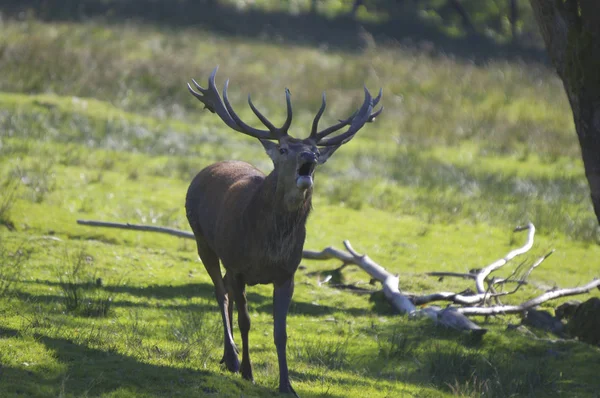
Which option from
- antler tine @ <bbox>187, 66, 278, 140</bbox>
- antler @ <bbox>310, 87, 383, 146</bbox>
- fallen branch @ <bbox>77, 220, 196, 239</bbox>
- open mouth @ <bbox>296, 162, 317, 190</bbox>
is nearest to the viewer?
open mouth @ <bbox>296, 162, 317, 190</bbox>

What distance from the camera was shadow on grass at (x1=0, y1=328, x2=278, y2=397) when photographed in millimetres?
6316

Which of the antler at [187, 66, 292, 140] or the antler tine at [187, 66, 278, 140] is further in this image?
the antler tine at [187, 66, 278, 140]

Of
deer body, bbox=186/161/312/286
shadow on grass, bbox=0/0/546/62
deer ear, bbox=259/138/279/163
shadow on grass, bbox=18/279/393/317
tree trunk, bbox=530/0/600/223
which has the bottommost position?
shadow on grass, bbox=18/279/393/317

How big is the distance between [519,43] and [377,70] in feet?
70.2

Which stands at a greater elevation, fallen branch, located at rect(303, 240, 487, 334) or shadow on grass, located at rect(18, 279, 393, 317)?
fallen branch, located at rect(303, 240, 487, 334)

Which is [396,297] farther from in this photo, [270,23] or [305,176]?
[270,23]

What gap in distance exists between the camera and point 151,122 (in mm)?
20781

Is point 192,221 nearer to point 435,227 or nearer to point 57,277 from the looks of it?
point 57,277

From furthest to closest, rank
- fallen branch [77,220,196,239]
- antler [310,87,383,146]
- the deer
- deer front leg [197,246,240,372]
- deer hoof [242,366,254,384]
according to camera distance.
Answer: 1. fallen branch [77,220,196,239]
2. deer front leg [197,246,240,372]
3. deer hoof [242,366,254,384]
4. antler [310,87,383,146]
5. the deer

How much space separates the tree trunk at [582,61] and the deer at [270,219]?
6.17ft

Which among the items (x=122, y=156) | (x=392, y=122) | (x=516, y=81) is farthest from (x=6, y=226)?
(x=516, y=81)

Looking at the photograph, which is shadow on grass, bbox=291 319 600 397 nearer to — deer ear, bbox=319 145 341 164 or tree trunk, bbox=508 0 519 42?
deer ear, bbox=319 145 341 164

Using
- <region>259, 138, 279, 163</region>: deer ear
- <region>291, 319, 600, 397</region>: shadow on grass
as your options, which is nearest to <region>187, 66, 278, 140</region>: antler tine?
<region>259, 138, 279, 163</region>: deer ear

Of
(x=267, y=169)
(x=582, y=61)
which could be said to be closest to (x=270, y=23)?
(x=267, y=169)
